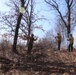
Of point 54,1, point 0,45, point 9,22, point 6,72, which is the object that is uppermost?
point 54,1

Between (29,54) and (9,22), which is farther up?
(9,22)

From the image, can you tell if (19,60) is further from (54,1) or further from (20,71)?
(54,1)

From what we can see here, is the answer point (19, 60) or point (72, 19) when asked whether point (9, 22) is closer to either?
point (72, 19)

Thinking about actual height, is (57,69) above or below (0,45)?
below

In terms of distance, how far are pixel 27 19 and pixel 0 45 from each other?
15.8m

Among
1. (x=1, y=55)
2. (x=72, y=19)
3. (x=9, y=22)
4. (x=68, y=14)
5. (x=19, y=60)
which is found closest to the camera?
(x=19, y=60)

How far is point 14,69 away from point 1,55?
504 cm

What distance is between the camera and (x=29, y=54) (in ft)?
83.9

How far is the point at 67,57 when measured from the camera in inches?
1008

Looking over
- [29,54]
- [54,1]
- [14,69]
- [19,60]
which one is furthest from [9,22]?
[14,69]

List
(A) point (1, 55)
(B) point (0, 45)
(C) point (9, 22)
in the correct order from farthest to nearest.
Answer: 1. (C) point (9, 22)
2. (B) point (0, 45)
3. (A) point (1, 55)

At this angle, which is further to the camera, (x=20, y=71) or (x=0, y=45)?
(x=0, y=45)

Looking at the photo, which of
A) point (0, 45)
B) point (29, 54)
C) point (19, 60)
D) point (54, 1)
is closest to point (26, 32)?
point (54, 1)

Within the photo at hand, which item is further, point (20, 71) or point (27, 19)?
point (27, 19)
